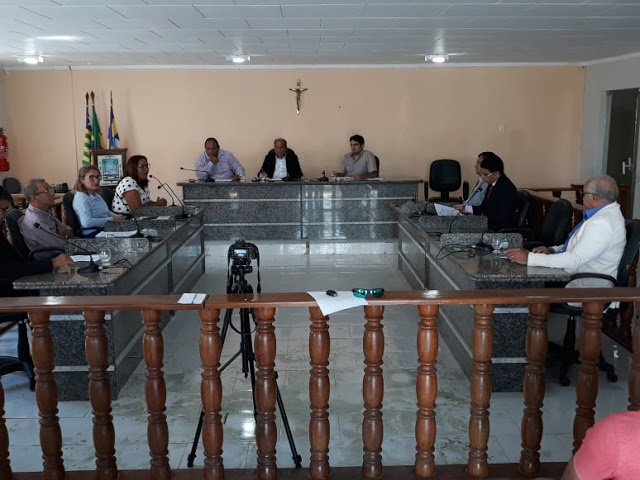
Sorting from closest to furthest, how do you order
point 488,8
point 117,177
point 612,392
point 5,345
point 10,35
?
point 612,392 → point 5,345 → point 488,8 → point 10,35 → point 117,177

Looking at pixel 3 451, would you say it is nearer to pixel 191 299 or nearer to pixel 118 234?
pixel 191 299

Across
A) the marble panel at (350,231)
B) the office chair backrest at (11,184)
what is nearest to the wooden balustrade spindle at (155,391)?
the marble panel at (350,231)

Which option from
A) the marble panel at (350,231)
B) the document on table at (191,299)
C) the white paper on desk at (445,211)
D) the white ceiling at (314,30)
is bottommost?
the marble panel at (350,231)

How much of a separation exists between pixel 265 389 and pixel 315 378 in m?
0.17

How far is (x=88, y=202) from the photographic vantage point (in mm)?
5504

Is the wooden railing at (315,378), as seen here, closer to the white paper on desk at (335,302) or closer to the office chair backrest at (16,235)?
the white paper on desk at (335,302)

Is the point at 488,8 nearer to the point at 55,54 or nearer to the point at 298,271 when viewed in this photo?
the point at 298,271

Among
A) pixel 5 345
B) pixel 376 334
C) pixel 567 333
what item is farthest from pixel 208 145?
pixel 376 334

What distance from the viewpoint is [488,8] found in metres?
5.06

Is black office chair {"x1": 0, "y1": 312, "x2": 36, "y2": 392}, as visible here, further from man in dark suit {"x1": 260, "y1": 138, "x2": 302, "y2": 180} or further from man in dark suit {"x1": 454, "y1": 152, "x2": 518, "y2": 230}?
man in dark suit {"x1": 260, "y1": 138, "x2": 302, "y2": 180}

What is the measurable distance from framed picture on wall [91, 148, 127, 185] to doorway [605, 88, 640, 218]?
24.2 feet

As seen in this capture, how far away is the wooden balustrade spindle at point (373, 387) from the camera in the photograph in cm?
213

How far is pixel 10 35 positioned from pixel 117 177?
11.6 ft

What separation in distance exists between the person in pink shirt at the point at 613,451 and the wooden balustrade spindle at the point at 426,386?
0.76 meters
